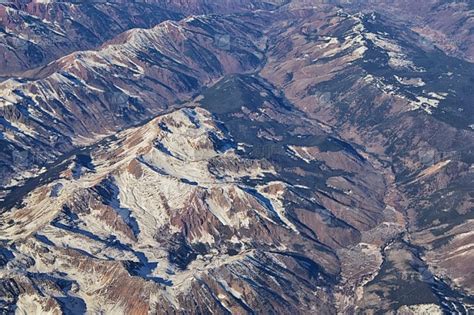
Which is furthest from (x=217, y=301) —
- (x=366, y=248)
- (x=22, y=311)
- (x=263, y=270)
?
(x=366, y=248)

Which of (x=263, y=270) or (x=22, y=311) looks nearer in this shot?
(x=22, y=311)

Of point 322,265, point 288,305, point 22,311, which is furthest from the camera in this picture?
point 322,265

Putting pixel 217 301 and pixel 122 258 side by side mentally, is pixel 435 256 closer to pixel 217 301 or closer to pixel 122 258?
pixel 217 301

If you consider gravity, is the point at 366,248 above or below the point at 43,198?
below

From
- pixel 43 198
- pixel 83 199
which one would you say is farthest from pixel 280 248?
pixel 43 198

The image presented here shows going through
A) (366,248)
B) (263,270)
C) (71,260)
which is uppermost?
(71,260)

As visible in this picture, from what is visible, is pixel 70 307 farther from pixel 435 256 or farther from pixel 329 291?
pixel 435 256

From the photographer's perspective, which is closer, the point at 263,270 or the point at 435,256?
the point at 263,270

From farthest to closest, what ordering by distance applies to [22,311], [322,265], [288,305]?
[322,265], [288,305], [22,311]

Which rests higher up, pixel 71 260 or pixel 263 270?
pixel 71 260
